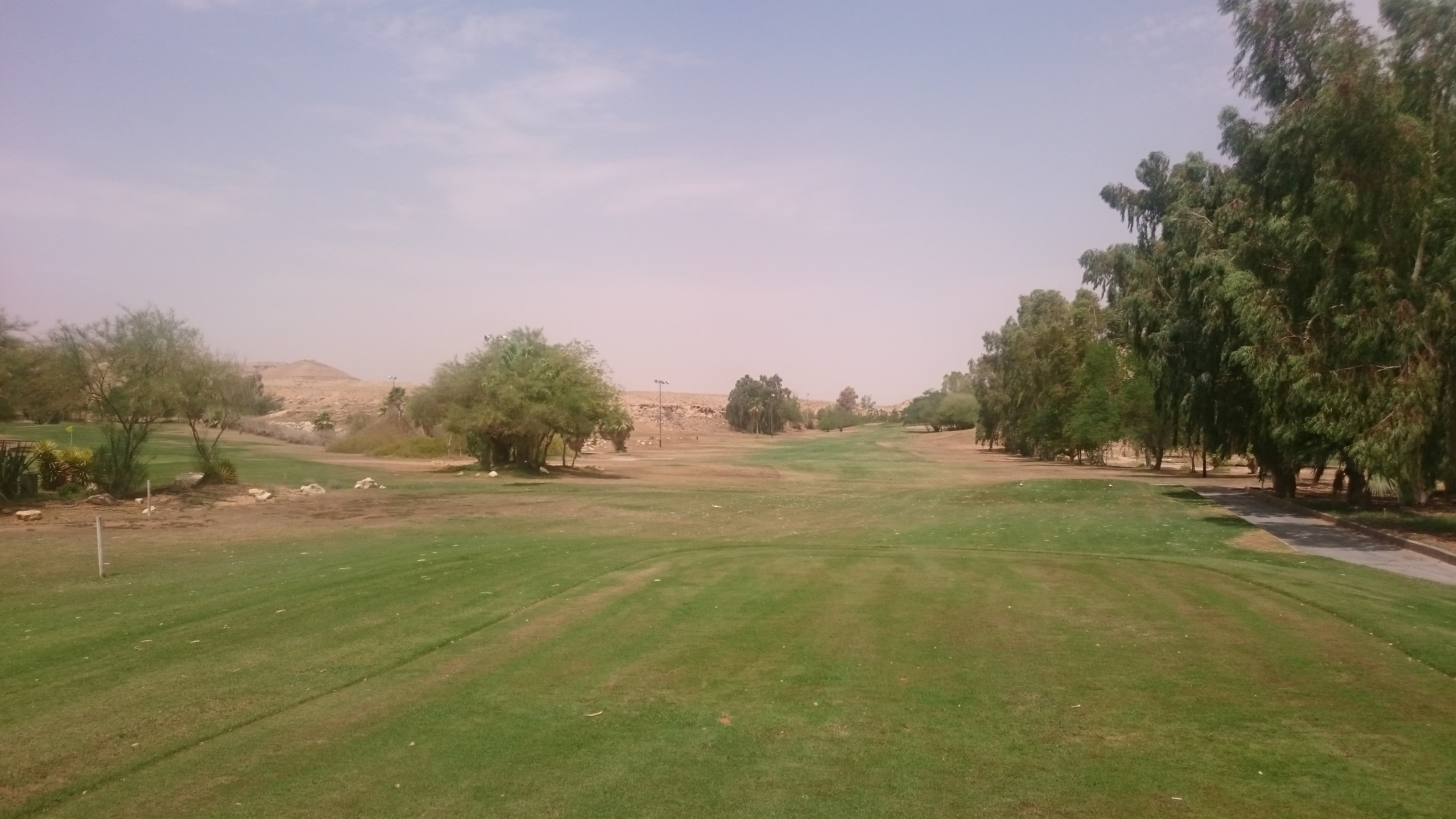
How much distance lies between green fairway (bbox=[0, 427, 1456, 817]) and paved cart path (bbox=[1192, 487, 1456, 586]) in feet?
3.65

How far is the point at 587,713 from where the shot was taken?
8.43 meters

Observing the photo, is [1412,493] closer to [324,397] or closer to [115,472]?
[115,472]

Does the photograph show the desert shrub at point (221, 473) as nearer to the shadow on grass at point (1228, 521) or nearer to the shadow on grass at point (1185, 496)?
the shadow on grass at point (1228, 521)

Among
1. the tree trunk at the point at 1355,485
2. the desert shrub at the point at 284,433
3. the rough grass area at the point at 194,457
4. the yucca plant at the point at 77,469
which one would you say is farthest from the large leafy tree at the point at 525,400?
the tree trunk at the point at 1355,485

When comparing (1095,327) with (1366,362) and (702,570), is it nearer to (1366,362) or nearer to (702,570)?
(1366,362)

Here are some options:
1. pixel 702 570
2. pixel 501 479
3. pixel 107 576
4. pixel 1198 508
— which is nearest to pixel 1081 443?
pixel 1198 508

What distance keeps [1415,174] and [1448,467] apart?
8.20m

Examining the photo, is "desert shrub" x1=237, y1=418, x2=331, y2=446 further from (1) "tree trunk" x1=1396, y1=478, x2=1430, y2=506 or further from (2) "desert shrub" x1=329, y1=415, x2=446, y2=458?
(1) "tree trunk" x1=1396, y1=478, x2=1430, y2=506

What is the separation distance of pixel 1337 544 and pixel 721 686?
2042cm

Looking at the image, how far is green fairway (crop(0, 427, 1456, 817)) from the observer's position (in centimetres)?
670

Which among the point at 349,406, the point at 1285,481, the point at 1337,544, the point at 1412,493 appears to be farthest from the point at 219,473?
the point at 349,406

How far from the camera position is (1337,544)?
23.4 meters

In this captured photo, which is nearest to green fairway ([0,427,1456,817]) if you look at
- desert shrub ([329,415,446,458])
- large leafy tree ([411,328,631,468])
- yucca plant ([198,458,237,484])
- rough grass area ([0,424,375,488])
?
yucca plant ([198,458,237,484])

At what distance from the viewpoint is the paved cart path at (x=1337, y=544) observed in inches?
740
